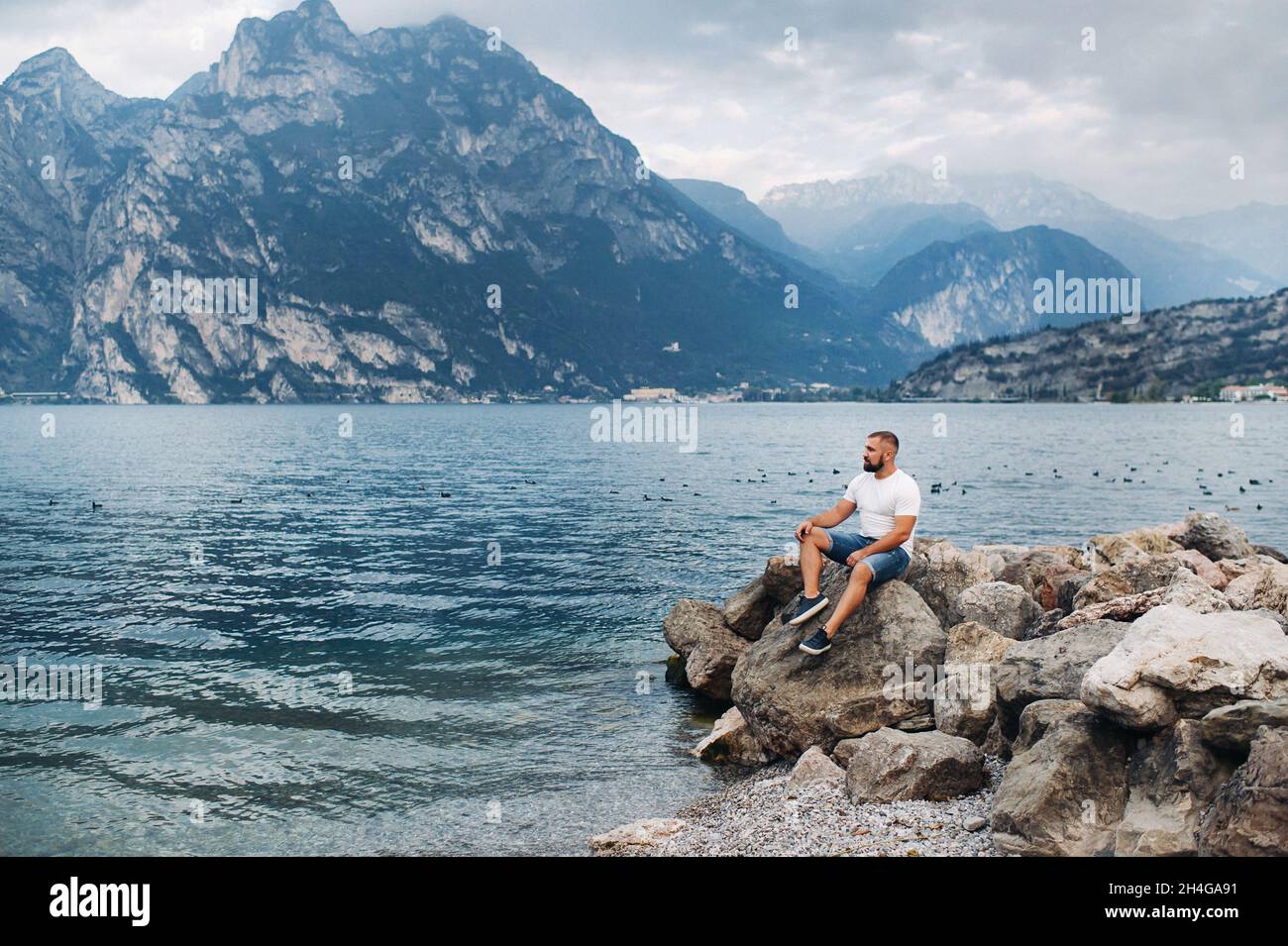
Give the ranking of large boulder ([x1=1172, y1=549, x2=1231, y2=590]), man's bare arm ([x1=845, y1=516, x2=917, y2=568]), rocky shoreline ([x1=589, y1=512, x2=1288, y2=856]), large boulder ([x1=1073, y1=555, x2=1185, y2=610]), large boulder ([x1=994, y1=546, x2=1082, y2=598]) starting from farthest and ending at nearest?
large boulder ([x1=994, y1=546, x2=1082, y2=598]) → large boulder ([x1=1172, y1=549, x2=1231, y2=590]) → large boulder ([x1=1073, y1=555, x2=1185, y2=610]) → man's bare arm ([x1=845, y1=516, x2=917, y2=568]) → rocky shoreline ([x1=589, y1=512, x2=1288, y2=856])

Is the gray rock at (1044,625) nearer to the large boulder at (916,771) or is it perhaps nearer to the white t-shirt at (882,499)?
the white t-shirt at (882,499)

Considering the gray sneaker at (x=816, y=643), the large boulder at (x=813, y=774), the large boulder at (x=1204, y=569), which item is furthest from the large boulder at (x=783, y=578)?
the large boulder at (x=1204, y=569)

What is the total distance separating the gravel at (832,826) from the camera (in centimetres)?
991

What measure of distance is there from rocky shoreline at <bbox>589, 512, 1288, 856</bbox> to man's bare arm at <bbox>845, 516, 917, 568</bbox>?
1160 mm

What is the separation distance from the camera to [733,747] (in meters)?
15.2

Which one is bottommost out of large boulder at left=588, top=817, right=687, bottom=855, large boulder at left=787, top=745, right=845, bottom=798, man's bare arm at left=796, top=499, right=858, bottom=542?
large boulder at left=588, top=817, right=687, bottom=855

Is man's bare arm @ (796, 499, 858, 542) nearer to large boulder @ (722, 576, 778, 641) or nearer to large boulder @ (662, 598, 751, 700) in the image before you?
large boulder @ (662, 598, 751, 700)

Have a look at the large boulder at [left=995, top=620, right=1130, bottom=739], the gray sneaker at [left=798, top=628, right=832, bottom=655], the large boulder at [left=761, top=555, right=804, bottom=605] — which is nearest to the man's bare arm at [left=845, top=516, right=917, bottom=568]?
the gray sneaker at [left=798, top=628, right=832, bottom=655]

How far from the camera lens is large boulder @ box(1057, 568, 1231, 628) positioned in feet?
41.5

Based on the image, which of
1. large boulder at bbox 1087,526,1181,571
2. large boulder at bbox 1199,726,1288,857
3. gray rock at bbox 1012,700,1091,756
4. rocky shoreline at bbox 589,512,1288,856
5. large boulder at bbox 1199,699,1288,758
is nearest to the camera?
large boulder at bbox 1199,726,1288,857

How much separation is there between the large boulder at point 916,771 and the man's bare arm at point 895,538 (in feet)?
9.47

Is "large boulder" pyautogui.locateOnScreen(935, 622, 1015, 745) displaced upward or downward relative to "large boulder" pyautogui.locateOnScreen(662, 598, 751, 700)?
upward
